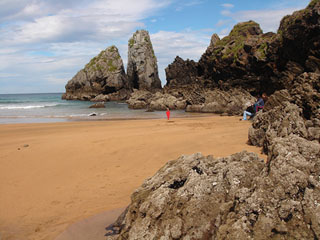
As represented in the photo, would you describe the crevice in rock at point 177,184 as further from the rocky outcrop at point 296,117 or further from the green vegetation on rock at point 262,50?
the green vegetation on rock at point 262,50

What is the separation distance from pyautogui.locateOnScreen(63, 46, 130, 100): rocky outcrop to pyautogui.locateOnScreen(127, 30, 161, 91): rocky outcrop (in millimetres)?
2899

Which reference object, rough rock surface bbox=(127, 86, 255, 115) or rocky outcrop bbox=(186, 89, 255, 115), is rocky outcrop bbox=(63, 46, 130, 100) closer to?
rough rock surface bbox=(127, 86, 255, 115)

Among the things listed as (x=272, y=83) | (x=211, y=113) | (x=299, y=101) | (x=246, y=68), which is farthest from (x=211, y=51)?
(x=299, y=101)

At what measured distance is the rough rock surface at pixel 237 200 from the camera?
2828mm

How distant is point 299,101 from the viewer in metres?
9.49

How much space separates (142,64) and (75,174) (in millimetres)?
75939

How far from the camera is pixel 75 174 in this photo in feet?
25.7

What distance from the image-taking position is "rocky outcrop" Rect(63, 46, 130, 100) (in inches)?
3152

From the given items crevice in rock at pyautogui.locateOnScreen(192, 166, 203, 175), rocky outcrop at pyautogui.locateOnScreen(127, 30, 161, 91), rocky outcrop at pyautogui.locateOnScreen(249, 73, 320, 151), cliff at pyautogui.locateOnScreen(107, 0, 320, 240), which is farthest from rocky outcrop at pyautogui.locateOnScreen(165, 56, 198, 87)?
cliff at pyautogui.locateOnScreen(107, 0, 320, 240)

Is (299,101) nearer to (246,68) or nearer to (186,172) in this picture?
(186,172)

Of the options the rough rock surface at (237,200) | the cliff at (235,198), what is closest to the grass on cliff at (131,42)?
the cliff at (235,198)

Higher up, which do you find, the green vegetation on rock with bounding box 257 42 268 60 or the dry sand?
the green vegetation on rock with bounding box 257 42 268 60

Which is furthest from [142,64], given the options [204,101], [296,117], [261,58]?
[296,117]

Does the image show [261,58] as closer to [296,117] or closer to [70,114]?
[70,114]
